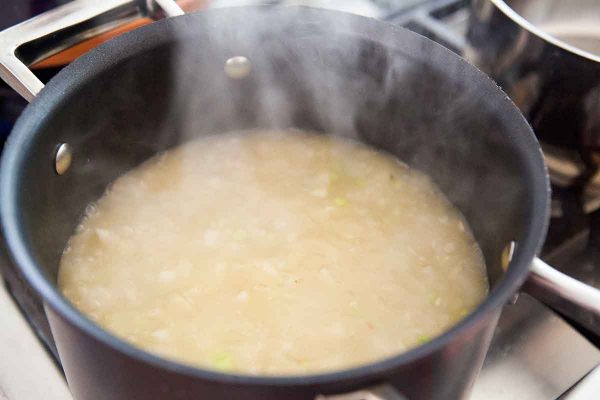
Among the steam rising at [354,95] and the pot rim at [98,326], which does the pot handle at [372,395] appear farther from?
the steam rising at [354,95]

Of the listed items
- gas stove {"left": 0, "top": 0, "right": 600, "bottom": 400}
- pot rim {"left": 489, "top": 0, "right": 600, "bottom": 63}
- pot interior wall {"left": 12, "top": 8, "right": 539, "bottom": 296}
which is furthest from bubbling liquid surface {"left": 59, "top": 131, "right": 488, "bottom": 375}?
pot rim {"left": 489, "top": 0, "right": 600, "bottom": 63}

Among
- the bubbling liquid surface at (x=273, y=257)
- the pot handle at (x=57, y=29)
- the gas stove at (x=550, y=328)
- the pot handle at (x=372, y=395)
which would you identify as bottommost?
the gas stove at (x=550, y=328)

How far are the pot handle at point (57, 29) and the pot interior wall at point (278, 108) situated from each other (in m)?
0.10

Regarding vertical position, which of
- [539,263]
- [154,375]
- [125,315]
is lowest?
[125,315]

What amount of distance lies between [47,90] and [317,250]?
0.53 metres

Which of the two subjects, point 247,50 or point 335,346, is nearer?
point 335,346

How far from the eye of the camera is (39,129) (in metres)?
0.98

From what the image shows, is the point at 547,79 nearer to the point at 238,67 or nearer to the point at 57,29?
the point at 238,67

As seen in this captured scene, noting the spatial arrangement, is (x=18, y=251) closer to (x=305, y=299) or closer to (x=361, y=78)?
(x=305, y=299)

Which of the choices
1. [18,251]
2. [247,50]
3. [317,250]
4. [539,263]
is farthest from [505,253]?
[18,251]

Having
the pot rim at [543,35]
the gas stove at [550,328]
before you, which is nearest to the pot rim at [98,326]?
the pot rim at [543,35]

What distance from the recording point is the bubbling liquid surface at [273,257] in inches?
42.8

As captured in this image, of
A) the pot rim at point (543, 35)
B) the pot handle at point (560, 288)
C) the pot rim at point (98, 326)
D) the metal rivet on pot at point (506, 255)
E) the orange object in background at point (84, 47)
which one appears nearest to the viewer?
the pot rim at point (98, 326)

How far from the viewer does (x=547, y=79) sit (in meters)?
1.28
